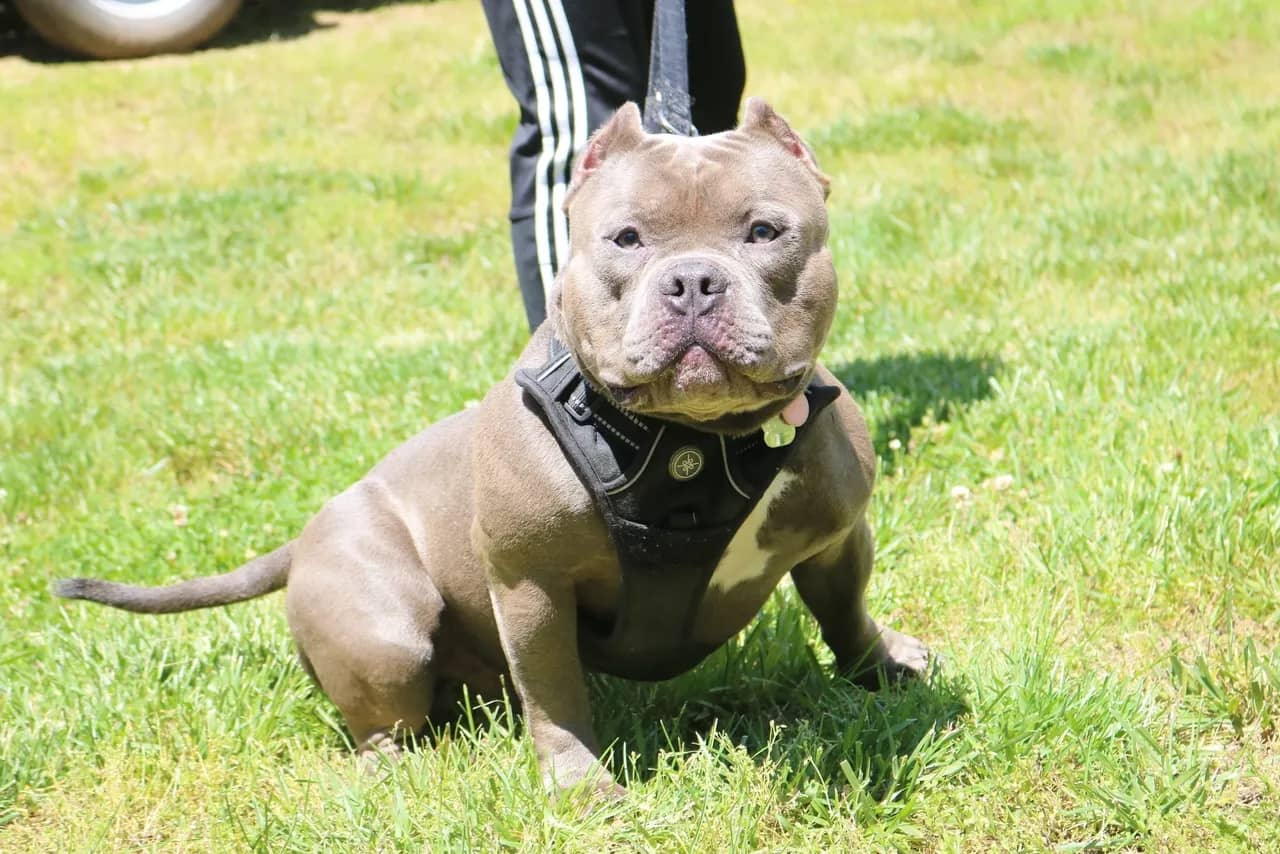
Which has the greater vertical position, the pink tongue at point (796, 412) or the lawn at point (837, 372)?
the pink tongue at point (796, 412)

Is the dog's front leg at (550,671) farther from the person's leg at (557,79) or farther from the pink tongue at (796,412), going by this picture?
the person's leg at (557,79)

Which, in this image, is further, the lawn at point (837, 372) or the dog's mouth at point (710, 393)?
the lawn at point (837, 372)

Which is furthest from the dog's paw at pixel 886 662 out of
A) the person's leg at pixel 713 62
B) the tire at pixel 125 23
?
the tire at pixel 125 23

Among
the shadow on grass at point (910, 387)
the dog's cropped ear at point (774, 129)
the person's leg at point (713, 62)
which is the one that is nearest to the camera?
the dog's cropped ear at point (774, 129)

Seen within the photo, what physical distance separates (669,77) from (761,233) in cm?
65

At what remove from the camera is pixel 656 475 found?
7.69ft

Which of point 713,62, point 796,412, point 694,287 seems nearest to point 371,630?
point 796,412

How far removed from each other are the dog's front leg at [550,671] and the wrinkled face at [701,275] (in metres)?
0.42

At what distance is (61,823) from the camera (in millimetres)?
2676

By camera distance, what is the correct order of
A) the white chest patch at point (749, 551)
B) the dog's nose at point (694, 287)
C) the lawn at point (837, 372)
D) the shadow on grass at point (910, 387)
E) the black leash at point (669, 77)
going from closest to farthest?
the dog's nose at point (694, 287) < the white chest patch at point (749, 551) < the lawn at point (837, 372) < the black leash at point (669, 77) < the shadow on grass at point (910, 387)

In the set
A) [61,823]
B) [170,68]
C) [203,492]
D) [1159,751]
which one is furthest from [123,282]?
[1159,751]

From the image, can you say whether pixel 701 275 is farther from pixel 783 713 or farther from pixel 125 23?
pixel 125 23

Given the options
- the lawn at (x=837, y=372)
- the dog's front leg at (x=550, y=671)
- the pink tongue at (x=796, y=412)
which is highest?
the pink tongue at (x=796, y=412)

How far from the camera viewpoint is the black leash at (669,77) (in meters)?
2.67
